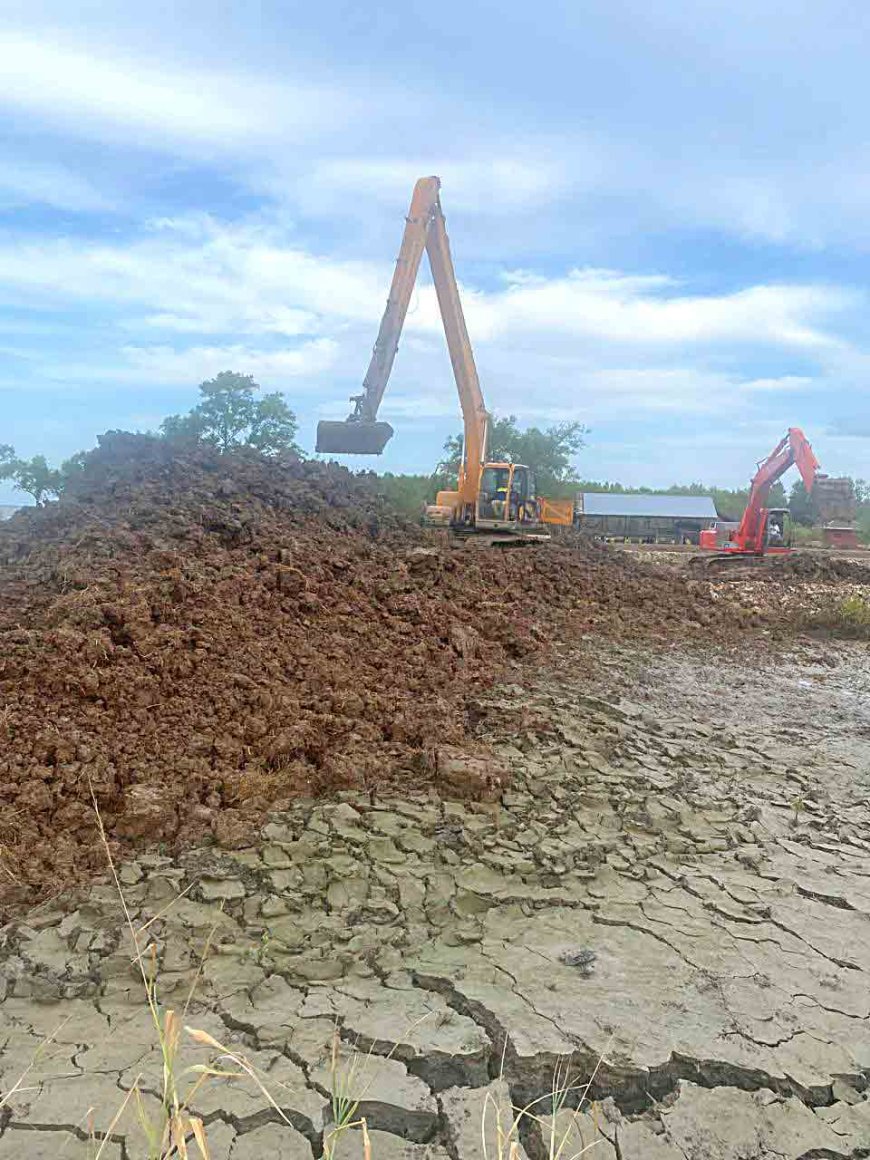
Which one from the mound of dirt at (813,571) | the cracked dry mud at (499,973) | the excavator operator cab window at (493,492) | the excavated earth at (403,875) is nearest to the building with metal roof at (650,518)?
the mound of dirt at (813,571)

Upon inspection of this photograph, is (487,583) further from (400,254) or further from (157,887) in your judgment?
(400,254)

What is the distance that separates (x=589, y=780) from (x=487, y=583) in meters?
4.57

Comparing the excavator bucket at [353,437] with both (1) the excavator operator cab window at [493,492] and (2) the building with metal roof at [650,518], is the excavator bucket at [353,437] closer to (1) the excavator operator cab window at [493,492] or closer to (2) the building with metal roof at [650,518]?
(1) the excavator operator cab window at [493,492]

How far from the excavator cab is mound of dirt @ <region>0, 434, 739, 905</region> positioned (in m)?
5.05

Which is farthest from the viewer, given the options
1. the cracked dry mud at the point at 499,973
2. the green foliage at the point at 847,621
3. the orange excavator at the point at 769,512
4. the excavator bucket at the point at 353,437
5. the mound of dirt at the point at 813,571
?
the orange excavator at the point at 769,512

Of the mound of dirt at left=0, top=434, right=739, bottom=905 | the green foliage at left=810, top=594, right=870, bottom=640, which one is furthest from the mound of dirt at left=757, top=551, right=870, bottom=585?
the mound of dirt at left=0, top=434, right=739, bottom=905

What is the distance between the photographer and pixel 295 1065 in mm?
2361

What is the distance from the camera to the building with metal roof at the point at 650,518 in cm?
2817

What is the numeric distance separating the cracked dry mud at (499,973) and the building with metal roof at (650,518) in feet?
78.1

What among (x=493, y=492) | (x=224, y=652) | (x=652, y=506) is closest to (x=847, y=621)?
(x=493, y=492)

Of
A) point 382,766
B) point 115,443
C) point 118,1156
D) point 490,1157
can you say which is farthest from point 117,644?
point 115,443

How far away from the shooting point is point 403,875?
3434 mm

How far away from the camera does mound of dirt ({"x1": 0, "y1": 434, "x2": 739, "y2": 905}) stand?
3.69 m

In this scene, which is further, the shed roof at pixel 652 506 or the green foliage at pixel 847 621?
the shed roof at pixel 652 506
